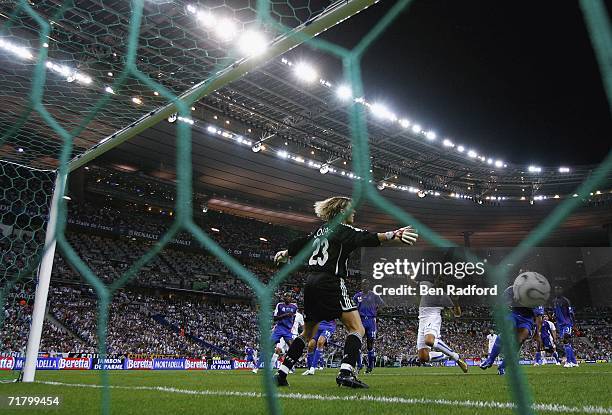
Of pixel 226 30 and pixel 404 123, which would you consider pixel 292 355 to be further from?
pixel 404 123

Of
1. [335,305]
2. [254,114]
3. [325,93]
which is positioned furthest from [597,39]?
[254,114]

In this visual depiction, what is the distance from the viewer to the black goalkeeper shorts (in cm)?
418

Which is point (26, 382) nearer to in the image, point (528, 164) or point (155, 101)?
point (155, 101)

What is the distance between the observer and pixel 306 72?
1906 cm

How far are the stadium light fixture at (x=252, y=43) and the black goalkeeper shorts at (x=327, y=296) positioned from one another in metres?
2.04

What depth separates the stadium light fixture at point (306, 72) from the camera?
18.8m

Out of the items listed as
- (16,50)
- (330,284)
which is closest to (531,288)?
(330,284)

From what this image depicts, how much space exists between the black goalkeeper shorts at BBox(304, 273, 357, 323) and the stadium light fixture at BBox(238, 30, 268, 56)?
2.04m

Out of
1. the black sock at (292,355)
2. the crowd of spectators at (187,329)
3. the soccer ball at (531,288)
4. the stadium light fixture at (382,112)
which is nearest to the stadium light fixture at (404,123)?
the stadium light fixture at (382,112)

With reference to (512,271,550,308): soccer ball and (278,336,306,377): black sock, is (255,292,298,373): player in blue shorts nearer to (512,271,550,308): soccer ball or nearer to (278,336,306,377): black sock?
(278,336,306,377): black sock

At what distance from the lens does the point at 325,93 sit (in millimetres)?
20516

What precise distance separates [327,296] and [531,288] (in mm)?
2055

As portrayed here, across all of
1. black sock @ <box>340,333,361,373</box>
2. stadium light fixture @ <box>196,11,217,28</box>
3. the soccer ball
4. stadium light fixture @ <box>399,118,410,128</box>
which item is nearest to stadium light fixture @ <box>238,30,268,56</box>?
stadium light fixture @ <box>196,11,217,28</box>

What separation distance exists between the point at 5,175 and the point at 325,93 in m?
15.8
